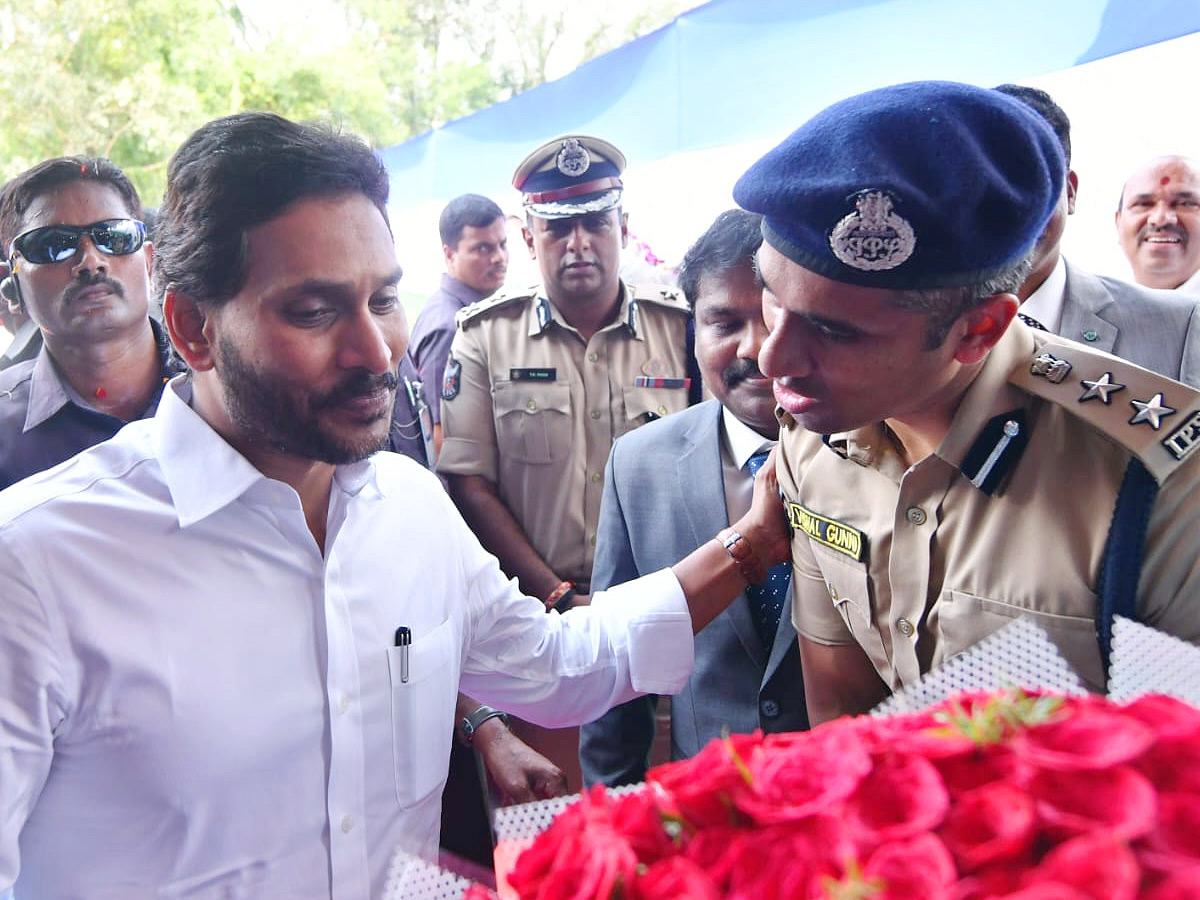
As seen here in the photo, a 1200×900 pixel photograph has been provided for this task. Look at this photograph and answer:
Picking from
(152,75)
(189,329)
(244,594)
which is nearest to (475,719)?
(244,594)

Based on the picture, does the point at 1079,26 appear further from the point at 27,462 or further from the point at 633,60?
the point at 27,462

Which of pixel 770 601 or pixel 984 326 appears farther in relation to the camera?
pixel 770 601

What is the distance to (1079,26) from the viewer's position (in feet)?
12.5

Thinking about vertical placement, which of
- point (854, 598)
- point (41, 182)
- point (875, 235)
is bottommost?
point (854, 598)

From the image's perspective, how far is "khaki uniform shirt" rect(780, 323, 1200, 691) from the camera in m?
1.27

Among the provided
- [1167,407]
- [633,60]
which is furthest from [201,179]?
[633,60]

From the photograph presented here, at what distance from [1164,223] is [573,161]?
2669 millimetres

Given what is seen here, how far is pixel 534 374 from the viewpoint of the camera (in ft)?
12.0

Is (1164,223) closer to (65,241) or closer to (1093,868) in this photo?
(1093,868)

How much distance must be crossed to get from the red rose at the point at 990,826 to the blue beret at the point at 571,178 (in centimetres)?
330

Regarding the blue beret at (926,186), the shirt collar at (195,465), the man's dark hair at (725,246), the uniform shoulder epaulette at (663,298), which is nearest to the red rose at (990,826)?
the blue beret at (926,186)

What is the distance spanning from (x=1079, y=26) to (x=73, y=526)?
4.24m

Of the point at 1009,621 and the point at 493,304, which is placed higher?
the point at 1009,621

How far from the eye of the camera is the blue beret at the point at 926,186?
50.9 inches
